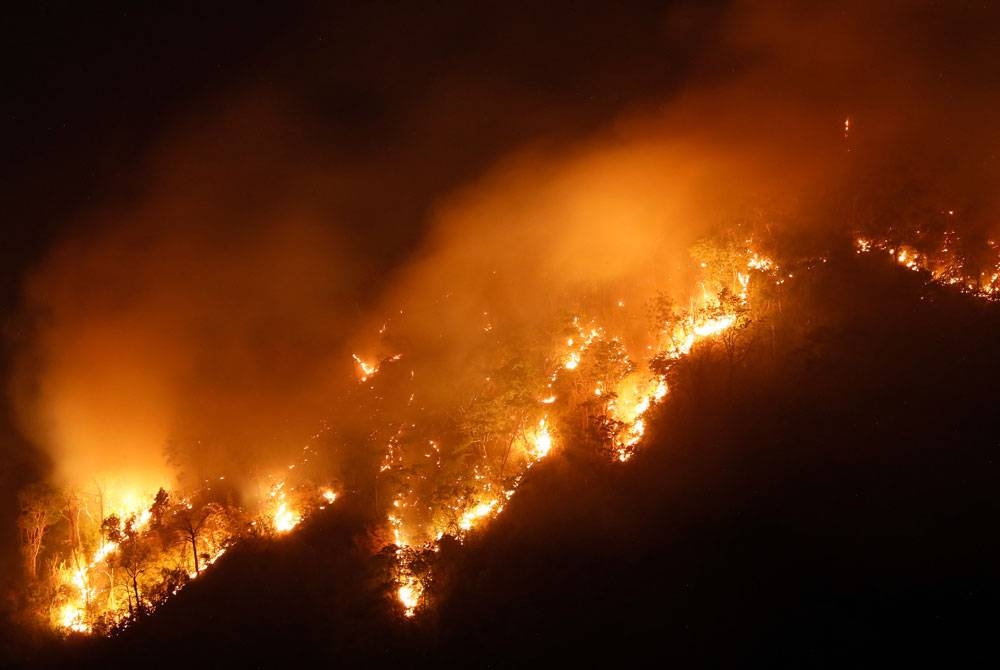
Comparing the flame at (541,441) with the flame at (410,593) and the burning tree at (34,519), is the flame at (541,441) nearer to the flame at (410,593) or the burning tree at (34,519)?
the flame at (410,593)

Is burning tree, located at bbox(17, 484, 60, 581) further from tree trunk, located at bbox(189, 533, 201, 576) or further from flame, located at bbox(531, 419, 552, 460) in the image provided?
flame, located at bbox(531, 419, 552, 460)

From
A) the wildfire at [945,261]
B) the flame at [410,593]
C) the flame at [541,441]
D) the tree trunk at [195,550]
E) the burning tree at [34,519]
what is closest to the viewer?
the flame at [410,593]

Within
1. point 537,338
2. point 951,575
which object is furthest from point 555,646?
point 537,338

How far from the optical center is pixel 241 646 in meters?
12.1

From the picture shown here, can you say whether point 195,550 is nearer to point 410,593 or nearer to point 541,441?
point 410,593

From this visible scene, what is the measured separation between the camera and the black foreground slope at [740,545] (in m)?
9.55

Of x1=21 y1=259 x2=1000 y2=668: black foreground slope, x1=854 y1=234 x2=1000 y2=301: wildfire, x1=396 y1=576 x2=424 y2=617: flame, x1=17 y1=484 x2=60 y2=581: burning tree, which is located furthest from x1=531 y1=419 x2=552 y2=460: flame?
x1=17 y1=484 x2=60 y2=581: burning tree

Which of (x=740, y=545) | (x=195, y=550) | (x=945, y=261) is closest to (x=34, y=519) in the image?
(x=195, y=550)

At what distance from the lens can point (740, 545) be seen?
1076cm

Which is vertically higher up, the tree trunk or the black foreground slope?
the tree trunk

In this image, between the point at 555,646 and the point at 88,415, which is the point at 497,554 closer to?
the point at 555,646

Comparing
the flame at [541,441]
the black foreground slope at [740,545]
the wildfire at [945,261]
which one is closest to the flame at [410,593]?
the black foreground slope at [740,545]

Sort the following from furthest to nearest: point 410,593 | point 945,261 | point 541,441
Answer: point 945,261, point 541,441, point 410,593

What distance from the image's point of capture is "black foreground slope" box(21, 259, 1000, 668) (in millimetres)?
9555
